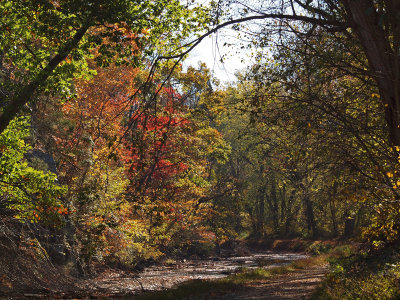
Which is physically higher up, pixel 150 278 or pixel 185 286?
pixel 185 286

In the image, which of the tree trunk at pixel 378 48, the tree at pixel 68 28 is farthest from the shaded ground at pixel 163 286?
the tree at pixel 68 28

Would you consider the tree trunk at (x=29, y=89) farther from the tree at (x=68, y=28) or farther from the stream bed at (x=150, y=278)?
the stream bed at (x=150, y=278)

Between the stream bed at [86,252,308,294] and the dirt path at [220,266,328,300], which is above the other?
the dirt path at [220,266,328,300]

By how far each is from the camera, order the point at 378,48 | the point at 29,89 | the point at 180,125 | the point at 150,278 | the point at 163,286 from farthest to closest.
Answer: the point at 180,125 → the point at 150,278 → the point at 163,286 → the point at 29,89 → the point at 378,48

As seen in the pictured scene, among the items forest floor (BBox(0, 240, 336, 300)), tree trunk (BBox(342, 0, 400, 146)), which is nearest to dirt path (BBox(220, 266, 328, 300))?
forest floor (BBox(0, 240, 336, 300))

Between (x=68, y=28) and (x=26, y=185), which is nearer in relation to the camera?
(x=26, y=185)

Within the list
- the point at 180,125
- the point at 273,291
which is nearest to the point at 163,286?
the point at 273,291

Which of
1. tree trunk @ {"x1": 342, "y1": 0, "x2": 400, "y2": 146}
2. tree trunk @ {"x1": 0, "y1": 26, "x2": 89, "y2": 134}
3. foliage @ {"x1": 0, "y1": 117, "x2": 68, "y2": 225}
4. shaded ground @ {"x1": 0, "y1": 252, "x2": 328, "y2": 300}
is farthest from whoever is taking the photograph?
shaded ground @ {"x1": 0, "y1": 252, "x2": 328, "y2": 300}

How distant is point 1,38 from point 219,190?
30622mm

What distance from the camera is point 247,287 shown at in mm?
14141

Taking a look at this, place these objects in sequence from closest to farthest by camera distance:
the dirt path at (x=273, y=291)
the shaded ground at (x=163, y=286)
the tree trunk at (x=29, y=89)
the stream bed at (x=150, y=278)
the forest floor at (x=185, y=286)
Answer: the dirt path at (x=273, y=291)
the tree trunk at (x=29, y=89)
the shaded ground at (x=163, y=286)
the forest floor at (x=185, y=286)
the stream bed at (x=150, y=278)

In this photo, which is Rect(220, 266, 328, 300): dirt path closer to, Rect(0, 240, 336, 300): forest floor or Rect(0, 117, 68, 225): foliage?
Rect(0, 240, 336, 300): forest floor

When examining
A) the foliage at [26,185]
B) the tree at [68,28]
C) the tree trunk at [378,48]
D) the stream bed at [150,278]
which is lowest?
the stream bed at [150,278]

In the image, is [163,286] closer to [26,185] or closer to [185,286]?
[185,286]
